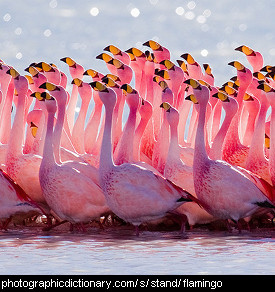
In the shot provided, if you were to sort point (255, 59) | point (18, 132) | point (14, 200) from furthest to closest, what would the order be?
point (255, 59), point (18, 132), point (14, 200)

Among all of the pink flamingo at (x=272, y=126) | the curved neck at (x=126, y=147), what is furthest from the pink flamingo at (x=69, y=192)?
the pink flamingo at (x=272, y=126)

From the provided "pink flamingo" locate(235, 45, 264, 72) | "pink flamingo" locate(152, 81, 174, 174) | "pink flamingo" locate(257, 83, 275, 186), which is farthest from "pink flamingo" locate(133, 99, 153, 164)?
"pink flamingo" locate(235, 45, 264, 72)

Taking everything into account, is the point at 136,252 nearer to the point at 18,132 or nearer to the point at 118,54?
the point at 18,132

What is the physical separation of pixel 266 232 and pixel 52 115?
12.0 feet

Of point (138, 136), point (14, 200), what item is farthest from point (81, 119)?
point (14, 200)

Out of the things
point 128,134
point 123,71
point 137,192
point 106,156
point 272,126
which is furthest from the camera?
point 123,71

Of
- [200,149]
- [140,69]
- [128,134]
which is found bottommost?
[200,149]

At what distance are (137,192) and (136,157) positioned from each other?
1958 mm

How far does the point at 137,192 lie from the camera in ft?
41.3

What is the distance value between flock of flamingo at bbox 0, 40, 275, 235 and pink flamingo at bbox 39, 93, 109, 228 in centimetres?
1
